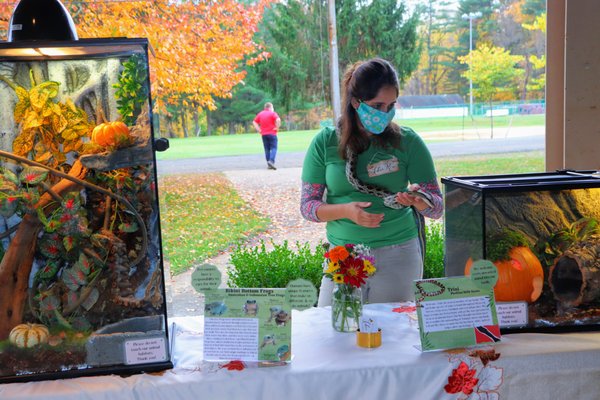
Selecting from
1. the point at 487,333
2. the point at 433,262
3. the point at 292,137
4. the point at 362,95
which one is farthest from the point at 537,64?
the point at 487,333

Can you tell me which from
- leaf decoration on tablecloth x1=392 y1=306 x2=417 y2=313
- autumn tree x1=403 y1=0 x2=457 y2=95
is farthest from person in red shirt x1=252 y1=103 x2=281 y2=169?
leaf decoration on tablecloth x1=392 y1=306 x2=417 y2=313

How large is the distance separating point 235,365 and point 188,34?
4863mm

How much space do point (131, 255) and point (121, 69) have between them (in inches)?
16.5

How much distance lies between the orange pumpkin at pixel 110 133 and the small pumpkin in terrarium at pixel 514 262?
3.06ft

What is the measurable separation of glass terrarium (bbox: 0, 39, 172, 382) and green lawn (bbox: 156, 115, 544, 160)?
15.7ft

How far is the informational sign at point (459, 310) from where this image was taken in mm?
1587

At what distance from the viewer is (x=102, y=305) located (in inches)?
58.6

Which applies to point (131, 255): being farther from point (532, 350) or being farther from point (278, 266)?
point (278, 266)

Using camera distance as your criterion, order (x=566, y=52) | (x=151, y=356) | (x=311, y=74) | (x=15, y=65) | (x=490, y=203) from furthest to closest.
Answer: (x=311, y=74)
(x=566, y=52)
(x=490, y=203)
(x=151, y=356)
(x=15, y=65)

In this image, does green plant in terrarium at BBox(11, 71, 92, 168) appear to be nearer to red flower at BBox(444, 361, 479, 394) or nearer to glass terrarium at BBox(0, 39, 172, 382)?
glass terrarium at BBox(0, 39, 172, 382)

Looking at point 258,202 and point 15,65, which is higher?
point 15,65

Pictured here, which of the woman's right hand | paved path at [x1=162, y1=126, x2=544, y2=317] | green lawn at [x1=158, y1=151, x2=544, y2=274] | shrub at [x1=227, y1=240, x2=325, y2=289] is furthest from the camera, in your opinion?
paved path at [x1=162, y1=126, x2=544, y2=317]

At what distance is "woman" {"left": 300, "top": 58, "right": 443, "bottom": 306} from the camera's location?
2230 mm

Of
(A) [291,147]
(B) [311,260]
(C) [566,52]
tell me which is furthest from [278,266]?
(A) [291,147]
